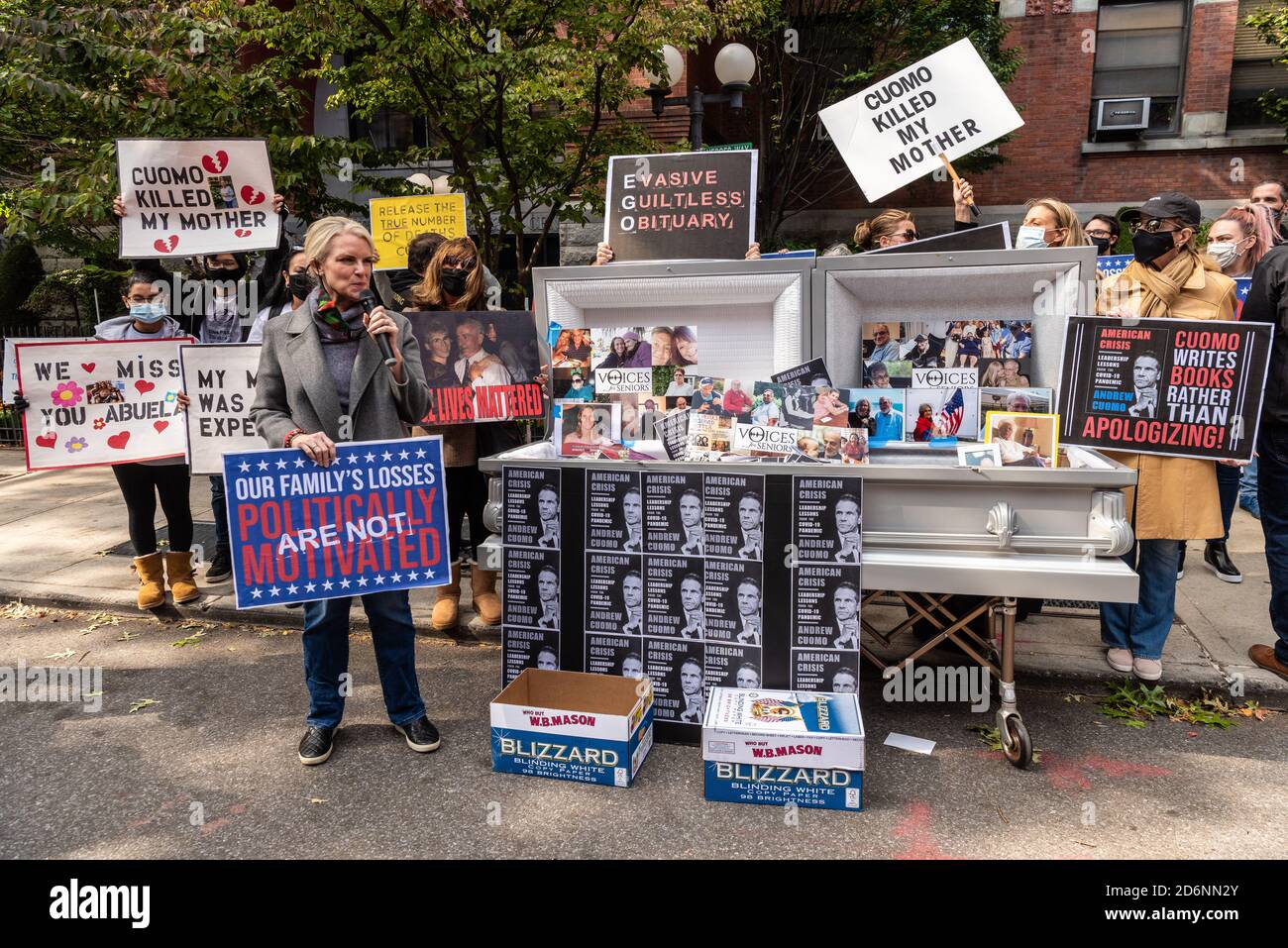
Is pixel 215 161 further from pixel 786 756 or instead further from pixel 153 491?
pixel 786 756

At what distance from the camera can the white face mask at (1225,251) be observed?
542 cm

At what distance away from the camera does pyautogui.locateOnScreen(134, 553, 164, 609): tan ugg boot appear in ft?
18.7

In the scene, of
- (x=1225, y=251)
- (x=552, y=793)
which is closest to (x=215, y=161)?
(x=552, y=793)

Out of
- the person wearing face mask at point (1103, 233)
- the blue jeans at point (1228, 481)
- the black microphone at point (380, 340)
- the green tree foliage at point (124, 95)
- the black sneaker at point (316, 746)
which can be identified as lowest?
the black sneaker at point (316, 746)

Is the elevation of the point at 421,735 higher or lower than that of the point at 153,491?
lower

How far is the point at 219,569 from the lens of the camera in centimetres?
630

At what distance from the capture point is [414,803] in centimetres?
343

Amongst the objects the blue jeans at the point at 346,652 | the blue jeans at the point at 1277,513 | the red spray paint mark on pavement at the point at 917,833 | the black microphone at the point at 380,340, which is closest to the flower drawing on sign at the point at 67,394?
the blue jeans at the point at 346,652

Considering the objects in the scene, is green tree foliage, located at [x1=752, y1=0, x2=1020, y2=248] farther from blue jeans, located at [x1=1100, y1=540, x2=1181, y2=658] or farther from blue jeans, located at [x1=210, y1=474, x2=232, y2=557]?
blue jeans, located at [x1=1100, y1=540, x2=1181, y2=658]

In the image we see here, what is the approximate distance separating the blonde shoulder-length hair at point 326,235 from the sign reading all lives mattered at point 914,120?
92.3 inches

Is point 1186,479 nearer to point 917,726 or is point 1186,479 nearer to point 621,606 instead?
point 917,726

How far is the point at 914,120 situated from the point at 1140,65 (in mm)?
12488

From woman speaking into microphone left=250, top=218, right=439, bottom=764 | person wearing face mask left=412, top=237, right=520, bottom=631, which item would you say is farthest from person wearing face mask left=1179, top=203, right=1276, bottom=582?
woman speaking into microphone left=250, top=218, right=439, bottom=764

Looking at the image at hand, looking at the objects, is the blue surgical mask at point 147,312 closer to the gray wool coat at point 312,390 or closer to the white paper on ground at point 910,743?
the gray wool coat at point 312,390
